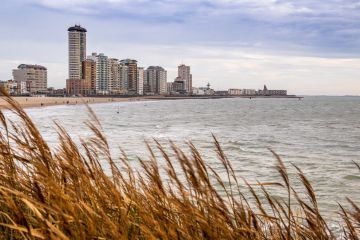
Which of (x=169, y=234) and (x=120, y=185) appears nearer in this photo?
(x=169, y=234)

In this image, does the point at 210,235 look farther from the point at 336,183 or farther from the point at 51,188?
the point at 336,183

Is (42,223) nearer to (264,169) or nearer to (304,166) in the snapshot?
(264,169)

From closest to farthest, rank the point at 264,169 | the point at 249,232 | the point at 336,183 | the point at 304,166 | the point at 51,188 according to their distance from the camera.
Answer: the point at 51,188
the point at 249,232
the point at 336,183
the point at 264,169
the point at 304,166

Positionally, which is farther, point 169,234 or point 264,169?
point 264,169

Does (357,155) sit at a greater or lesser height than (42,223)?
lesser

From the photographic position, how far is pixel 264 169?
17641mm

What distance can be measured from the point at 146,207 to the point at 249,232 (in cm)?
73

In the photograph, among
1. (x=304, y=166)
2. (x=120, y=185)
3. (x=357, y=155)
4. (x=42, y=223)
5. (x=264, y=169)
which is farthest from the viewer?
Result: (x=357, y=155)

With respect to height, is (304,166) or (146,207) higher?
(146,207)

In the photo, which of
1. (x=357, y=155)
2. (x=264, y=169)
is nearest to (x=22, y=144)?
(x=264, y=169)

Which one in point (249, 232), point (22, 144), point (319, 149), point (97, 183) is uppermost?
point (22, 144)

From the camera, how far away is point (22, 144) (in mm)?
3316

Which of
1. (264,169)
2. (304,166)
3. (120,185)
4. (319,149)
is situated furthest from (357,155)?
(120,185)

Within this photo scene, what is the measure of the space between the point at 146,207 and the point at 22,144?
1.06 metres
